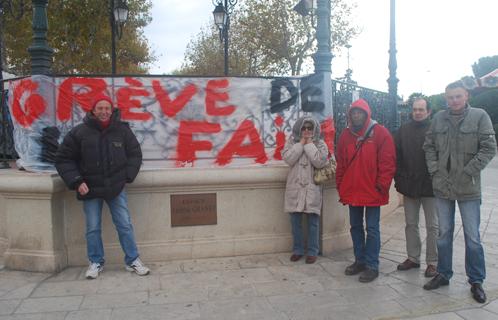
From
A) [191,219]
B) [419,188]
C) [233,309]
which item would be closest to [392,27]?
[419,188]

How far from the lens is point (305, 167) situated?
524cm

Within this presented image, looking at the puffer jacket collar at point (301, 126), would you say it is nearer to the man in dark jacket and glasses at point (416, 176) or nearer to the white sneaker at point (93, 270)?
the man in dark jacket and glasses at point (416, 176)

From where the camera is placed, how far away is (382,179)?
4719 mm

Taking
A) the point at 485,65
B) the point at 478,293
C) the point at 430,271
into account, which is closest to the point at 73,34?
the point at 430,271

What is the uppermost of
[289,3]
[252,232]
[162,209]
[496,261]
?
[289,3]

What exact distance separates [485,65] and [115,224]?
193ft

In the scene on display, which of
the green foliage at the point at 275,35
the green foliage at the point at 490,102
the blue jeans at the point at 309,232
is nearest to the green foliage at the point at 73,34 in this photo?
the green foliage at the point at 275,35

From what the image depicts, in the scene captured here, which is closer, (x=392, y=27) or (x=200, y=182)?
(x=200, y=182)

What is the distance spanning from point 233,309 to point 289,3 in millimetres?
24198

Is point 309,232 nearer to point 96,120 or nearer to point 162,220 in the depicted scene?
point 162,220

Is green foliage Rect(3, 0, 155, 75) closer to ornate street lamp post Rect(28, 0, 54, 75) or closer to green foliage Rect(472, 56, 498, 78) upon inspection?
ornate street lamp post Rect(28, 0, 54, 75)

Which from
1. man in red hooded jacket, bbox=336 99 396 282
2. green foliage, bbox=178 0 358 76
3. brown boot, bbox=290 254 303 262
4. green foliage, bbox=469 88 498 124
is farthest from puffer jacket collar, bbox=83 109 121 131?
green foliage, bbox=469 88 498 124

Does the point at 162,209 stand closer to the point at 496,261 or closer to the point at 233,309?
the point at 233,309

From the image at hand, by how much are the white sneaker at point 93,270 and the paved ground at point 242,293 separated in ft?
0.20
